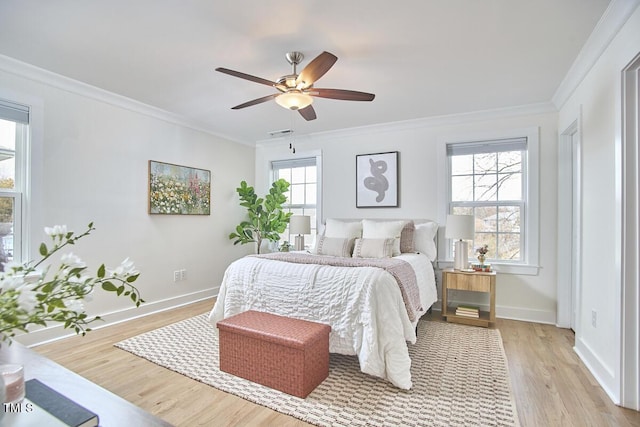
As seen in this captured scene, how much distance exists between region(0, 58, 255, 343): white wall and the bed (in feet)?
4.63

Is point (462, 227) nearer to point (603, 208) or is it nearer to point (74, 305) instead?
point (603, 208)

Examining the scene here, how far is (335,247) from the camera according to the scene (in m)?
3.68

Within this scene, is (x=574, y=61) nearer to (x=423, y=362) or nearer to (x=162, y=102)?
(x=423, y=362)

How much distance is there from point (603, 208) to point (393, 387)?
1.95 meters

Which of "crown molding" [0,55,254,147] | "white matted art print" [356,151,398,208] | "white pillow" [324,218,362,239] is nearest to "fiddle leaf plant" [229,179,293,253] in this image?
"white pillow" [324,218,362,239]

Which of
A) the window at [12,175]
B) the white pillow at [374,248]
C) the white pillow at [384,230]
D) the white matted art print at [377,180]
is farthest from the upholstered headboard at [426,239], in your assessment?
the window at [12,175]

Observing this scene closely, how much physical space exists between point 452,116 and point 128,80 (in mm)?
3520

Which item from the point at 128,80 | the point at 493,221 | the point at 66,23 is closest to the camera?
the point at 66,23

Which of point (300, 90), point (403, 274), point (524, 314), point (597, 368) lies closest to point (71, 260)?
point (300, 90)

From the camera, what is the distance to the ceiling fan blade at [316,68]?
81.2 inches

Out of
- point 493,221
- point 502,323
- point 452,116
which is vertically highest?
point 452,116

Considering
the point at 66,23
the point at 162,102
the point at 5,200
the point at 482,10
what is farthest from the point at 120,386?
the point at 482,10

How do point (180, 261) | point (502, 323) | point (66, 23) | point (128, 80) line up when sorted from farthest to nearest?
point (180, 261)
point (502, 323)
point (128, 80)
point (66, 23)

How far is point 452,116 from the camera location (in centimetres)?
405
